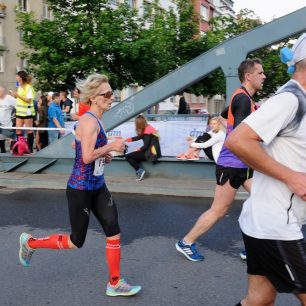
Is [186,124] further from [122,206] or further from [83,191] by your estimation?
[83,191]

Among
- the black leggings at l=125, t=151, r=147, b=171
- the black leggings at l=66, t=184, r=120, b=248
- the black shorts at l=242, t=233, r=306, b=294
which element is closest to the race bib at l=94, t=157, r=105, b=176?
the black leggings at l=66, t=184, r=120, b=248

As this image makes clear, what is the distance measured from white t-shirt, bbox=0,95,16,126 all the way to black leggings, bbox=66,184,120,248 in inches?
301

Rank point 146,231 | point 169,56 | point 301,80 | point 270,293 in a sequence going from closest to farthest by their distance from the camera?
point 301,80 < point 270,293 < point 146,231 < point 169,56

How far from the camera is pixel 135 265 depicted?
438cm

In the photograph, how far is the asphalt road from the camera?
11.9 ft

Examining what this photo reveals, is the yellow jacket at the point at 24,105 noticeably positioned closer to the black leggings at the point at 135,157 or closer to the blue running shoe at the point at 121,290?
the black leggings at the point at 135,157

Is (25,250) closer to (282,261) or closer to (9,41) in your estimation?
(282,261)

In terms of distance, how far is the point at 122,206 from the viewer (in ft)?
22.5

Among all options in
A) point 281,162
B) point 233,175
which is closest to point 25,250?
point 233,175

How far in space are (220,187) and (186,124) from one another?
193 inches

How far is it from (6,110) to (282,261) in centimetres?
960

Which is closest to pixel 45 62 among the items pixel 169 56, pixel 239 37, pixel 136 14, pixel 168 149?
pixel 136 14

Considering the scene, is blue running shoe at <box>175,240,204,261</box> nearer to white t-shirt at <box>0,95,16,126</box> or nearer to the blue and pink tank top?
the blue and pink tank top

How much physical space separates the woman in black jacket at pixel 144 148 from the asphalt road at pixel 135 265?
2.08m
